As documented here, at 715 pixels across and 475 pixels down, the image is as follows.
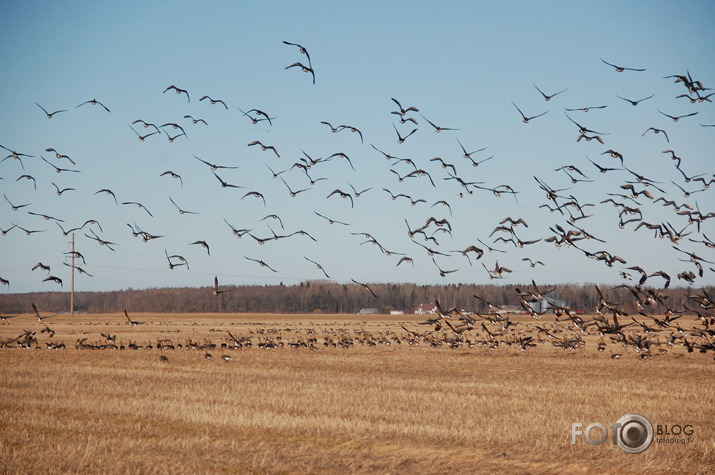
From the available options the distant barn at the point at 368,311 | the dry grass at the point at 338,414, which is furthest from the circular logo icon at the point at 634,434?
the distant barn at the point at 368,311

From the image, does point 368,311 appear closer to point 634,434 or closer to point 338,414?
point 338,414

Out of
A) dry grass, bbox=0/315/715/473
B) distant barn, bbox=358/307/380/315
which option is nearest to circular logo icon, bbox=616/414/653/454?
dry grass, bbox=0/315/715/473

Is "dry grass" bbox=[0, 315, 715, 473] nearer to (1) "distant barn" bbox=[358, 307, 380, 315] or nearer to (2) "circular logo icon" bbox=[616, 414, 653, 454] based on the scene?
(2) "circular logo icon" bbox=[616, 414, 653, 454]

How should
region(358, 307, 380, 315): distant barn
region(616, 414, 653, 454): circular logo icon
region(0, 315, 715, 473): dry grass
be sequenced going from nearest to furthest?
region(0, 315, 715, 473): dry grass < region(616, 414, 653, 454): circular logo icon < region(358, 307, 380, 315): distant barn

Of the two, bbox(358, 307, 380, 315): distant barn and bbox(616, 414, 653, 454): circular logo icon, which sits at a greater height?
bbox(358, 307, 380, 315): distant barn

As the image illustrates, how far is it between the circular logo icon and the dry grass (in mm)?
298

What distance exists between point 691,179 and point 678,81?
446cm

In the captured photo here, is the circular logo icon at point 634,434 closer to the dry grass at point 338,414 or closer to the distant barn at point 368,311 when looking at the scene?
the dry grass at point 338,414

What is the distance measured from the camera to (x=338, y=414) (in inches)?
714

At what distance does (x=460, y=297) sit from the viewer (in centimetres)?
19662

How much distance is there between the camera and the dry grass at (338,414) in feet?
42.9

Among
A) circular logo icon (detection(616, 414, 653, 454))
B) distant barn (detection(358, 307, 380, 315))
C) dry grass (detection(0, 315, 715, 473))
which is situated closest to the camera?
dry grass (detection(0, 315, 715, 473))

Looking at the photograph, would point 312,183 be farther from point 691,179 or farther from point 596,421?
point 691,179

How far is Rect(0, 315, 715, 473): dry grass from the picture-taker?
42.9ft
